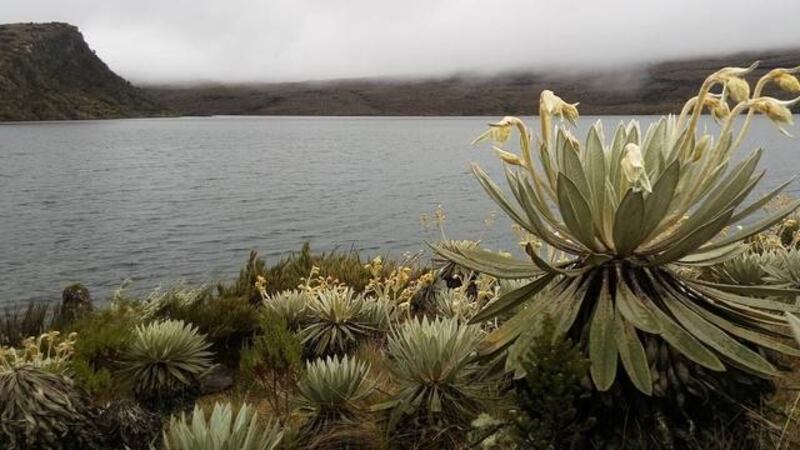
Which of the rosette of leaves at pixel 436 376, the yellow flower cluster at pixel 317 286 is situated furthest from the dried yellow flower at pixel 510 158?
the yellow flower cluster at pixel 317 286

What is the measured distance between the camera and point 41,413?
166 inches

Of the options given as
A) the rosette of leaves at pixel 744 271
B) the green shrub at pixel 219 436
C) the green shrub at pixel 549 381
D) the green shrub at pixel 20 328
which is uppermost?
the green shrub at pixel 549 381

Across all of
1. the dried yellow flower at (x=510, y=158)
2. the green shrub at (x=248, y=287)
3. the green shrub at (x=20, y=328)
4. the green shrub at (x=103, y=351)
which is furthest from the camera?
the green shrub at (x=248, y=287)

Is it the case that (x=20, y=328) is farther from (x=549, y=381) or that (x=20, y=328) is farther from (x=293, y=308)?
(x=549, y=381)

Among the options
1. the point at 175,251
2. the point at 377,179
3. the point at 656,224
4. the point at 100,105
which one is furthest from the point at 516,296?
the point at 100,105

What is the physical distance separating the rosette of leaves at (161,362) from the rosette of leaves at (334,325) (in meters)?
1.06

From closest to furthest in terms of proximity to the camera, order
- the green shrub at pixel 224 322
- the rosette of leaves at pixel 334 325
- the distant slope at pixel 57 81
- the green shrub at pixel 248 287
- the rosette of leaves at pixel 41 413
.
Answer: the rosette of leaves at pixel 41 413 → the rosette of leaves at pixel 334 325 → the green shrub at pixel 224 322 → the green shrub at pixel 248 287 → the distant slope at pixel 57 81

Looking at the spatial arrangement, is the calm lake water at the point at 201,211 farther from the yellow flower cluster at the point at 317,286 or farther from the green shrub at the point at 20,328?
the yellow flower cluster at the point at 317,286

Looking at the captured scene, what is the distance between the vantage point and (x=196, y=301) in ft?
27.8

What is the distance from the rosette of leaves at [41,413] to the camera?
415cm

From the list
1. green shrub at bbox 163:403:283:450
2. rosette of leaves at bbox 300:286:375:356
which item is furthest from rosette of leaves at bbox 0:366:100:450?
rosette of leaves at bbox 300:286:375:356

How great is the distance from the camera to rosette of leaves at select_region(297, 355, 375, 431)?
4.43 meters

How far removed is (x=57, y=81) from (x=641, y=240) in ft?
524

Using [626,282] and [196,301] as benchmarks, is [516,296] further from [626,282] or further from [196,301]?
[196,301]
